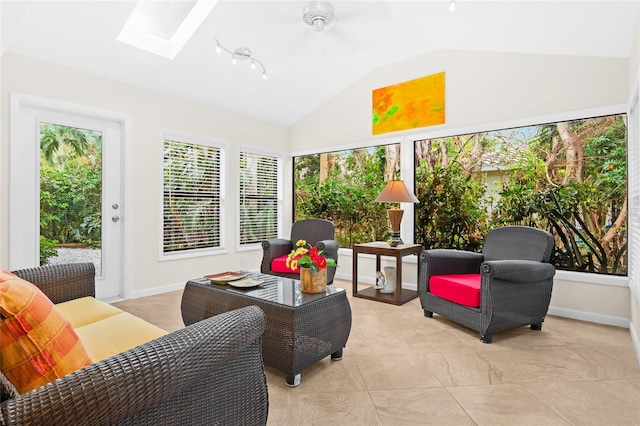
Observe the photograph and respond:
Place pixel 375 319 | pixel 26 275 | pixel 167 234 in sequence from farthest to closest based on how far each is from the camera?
pixel 167 234 < pixel 375 319 < pixel 26 275

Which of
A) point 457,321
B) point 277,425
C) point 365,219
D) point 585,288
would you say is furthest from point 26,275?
point 585,288

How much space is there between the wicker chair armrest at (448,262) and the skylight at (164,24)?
301cm

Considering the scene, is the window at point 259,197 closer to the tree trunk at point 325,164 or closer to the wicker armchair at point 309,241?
the tree trunk at point 325,164

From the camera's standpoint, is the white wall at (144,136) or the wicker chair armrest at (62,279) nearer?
the wicker chair armrest at (62,279)

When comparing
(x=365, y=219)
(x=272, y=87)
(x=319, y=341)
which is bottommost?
(x=319, y=341)

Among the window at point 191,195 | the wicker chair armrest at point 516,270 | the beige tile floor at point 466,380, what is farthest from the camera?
the window at point 191,195

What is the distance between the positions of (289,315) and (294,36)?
2.76m

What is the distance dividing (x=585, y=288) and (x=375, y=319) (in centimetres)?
199

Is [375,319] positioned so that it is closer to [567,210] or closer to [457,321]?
[457,321]

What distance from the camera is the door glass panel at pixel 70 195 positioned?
3441 mm

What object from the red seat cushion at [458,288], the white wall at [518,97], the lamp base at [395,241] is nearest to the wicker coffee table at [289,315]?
the red seat cushion at [458,288]

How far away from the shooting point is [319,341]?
2.20 m

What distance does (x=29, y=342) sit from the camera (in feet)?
3.17

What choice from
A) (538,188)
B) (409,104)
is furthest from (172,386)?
(409,104)
